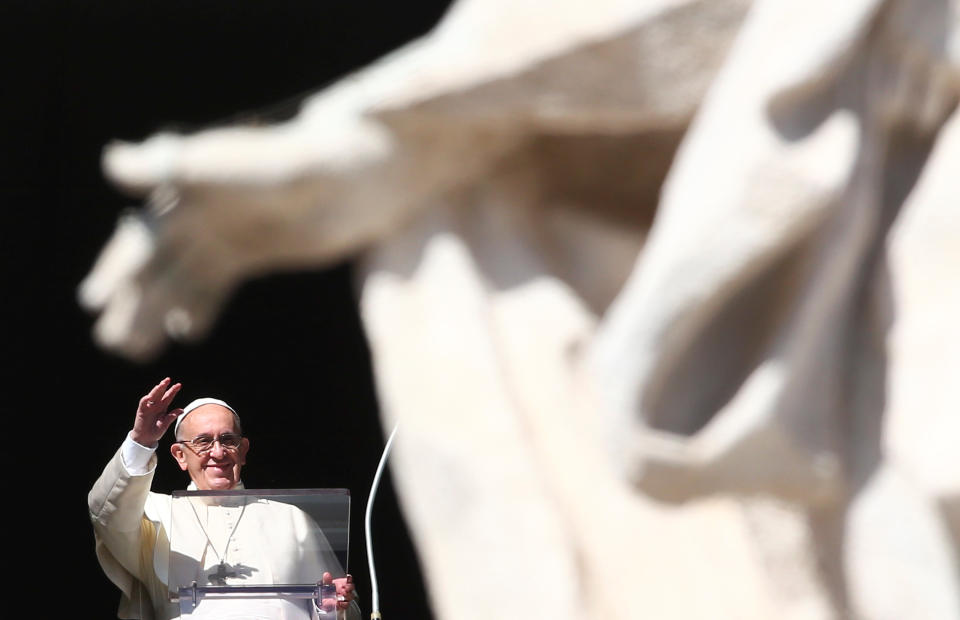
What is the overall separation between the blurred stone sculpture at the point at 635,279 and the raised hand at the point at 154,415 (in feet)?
1.79

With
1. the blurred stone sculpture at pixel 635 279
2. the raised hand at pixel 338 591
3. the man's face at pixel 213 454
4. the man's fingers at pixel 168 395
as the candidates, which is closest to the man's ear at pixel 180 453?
the man's face at pixel 213 454

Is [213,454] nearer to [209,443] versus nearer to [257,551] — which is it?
[209,443]

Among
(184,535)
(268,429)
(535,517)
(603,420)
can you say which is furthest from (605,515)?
(268,429)

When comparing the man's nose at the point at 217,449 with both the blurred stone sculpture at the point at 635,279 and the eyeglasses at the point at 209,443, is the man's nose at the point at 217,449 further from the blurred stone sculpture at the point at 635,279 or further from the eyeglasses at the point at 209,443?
the blurred stone sculpture at the point at 635,279

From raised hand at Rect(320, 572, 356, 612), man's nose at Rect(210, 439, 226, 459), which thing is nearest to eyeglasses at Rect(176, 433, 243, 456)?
man's nose at Rect(210, 439, 226, 459)

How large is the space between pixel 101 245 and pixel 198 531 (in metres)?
1.30

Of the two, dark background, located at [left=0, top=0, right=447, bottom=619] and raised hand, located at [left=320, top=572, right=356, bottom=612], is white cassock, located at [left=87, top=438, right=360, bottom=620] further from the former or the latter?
dark background, located at [left=0, top=0, right=447, bottom=619]

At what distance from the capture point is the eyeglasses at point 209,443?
1655mm

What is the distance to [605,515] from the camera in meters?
1.06

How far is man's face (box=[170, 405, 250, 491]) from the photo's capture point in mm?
1652

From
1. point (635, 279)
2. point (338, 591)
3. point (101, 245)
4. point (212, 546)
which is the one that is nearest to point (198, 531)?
point (212, 546)

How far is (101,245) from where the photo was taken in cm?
268

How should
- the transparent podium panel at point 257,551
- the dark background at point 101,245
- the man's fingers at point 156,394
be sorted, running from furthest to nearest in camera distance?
the dark background at point 101,245
the man's fingers at point 156,394
the transparent podium panel at point 257,551

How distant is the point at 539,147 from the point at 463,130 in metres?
0.09
